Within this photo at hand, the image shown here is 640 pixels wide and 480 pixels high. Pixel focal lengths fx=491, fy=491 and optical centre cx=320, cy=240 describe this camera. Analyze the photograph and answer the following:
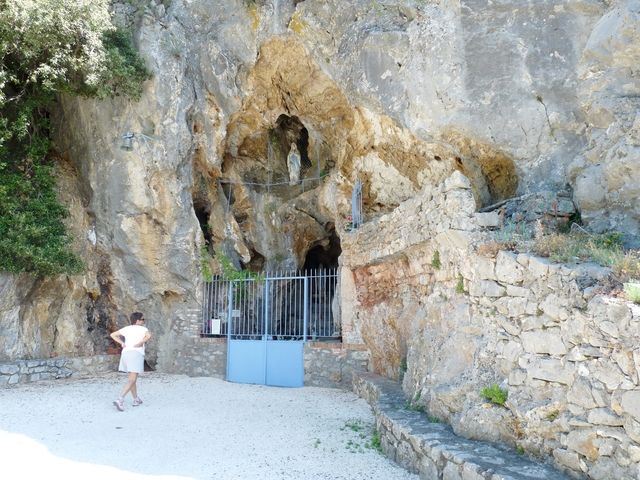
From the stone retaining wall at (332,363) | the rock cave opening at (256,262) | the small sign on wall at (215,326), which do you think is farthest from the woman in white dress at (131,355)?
the rock cave opening at (256,262)

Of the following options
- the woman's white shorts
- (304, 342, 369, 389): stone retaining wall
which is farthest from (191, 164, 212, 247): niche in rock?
the woman's white shorts

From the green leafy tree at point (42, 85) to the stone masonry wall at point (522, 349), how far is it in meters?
7.20

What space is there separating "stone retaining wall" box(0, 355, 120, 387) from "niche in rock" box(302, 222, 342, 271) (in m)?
6.67

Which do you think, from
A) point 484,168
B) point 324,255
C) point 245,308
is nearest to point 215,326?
point 245,308

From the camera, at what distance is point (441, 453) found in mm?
4316

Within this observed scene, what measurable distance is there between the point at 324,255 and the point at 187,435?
1077 centimetres

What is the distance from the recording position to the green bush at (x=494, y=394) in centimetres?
459

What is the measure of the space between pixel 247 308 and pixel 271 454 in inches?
246

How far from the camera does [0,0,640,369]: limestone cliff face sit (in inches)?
328

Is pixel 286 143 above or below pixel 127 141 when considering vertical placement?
above

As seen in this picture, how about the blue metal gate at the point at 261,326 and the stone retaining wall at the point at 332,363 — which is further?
the blue metal gate at the point at 261,326

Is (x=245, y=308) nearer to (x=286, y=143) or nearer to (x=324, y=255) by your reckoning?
(x=324, y=255)

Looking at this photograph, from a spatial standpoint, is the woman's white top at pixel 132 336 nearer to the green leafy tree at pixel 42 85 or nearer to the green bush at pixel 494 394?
the green leafy tree at pixel 42 85

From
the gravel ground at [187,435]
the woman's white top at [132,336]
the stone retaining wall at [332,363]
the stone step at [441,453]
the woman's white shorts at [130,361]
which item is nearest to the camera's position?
→ the stone step at [441,453]
